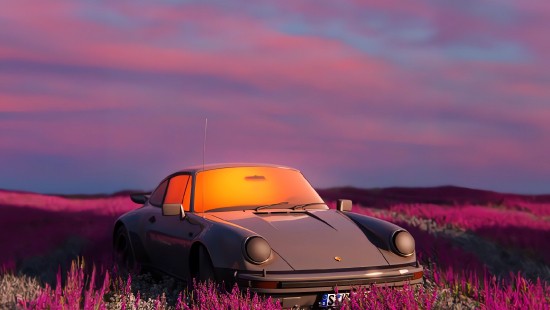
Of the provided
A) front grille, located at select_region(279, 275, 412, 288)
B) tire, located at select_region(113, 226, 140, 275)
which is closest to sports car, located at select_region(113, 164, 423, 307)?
front grille, located at select_region(279, 275, 412, 288)

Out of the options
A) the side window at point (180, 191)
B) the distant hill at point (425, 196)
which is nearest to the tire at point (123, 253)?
the side window at point (180, 191)

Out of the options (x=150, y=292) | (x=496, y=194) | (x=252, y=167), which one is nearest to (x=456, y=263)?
(x=252, y=167)

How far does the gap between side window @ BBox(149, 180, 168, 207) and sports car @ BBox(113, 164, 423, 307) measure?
75mm

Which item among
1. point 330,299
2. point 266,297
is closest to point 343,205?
point 330,299

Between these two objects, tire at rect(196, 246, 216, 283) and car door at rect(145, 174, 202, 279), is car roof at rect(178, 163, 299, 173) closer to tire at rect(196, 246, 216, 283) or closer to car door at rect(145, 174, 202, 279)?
car door at rect(145, 174, 202, 279)

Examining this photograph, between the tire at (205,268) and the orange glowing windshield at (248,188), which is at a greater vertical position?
the orange glowing windshield at (248,188)

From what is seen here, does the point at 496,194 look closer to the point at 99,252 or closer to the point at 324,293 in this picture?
the point at 99,252

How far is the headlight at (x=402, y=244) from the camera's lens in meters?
6.90

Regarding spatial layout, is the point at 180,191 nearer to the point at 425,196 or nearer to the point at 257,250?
the point at 257,250

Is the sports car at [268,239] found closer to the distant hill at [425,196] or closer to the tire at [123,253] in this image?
the tire at [123,253]

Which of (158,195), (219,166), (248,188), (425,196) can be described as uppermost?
(219,166)

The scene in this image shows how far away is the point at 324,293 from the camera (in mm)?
6289

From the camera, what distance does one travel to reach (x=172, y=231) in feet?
25.7

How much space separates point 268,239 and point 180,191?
2.28 meters
